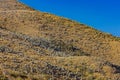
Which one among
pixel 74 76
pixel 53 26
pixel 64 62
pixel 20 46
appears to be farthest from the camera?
pixel 53 26

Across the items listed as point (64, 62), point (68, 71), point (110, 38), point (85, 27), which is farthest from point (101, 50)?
point (68, 71)

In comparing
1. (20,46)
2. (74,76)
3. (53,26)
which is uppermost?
(53,26)

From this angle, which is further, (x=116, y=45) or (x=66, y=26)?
(x=66, y=26)

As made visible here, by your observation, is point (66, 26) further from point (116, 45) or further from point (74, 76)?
point (74, 76)

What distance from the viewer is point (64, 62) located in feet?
119

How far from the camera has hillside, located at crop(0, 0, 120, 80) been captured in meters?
29.4

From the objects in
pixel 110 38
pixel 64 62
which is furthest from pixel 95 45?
pixel 64 62

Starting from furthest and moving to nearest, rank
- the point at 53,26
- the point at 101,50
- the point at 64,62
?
the point at 53,26 → the point at 101,50 → the point at 64,62

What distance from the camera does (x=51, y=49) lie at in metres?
47.7

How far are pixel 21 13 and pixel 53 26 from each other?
315 inches

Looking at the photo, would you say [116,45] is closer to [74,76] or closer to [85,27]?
[85,27]

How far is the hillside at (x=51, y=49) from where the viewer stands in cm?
2937

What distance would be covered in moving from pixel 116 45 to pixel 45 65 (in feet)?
117

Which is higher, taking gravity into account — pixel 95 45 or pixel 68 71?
pixel 95 45
